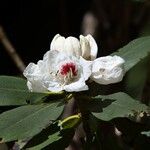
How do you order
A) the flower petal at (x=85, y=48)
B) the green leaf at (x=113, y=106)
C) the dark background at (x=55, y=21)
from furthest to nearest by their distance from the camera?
the dark background at (x=55, y=21) → the flower petal at (x=85, y=48) → the green leaf at (x=113, y=106)

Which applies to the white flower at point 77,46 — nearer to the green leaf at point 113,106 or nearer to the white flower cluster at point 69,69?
the white flower cluster at point 69,69

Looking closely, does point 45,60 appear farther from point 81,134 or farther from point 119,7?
point 119,7

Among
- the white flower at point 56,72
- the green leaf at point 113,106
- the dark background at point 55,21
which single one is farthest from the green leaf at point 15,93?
the dark background at point 55,21

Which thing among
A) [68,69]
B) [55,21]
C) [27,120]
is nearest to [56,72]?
[68,69]

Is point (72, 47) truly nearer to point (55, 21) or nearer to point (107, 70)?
point (107, 70)

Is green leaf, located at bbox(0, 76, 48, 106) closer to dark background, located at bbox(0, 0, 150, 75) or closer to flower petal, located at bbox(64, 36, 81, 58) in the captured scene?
flower petal, located at bbox(64, 36, 81, 58)

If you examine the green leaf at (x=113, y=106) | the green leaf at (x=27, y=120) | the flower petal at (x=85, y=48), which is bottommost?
the green leaf at (x=27, y=120)
